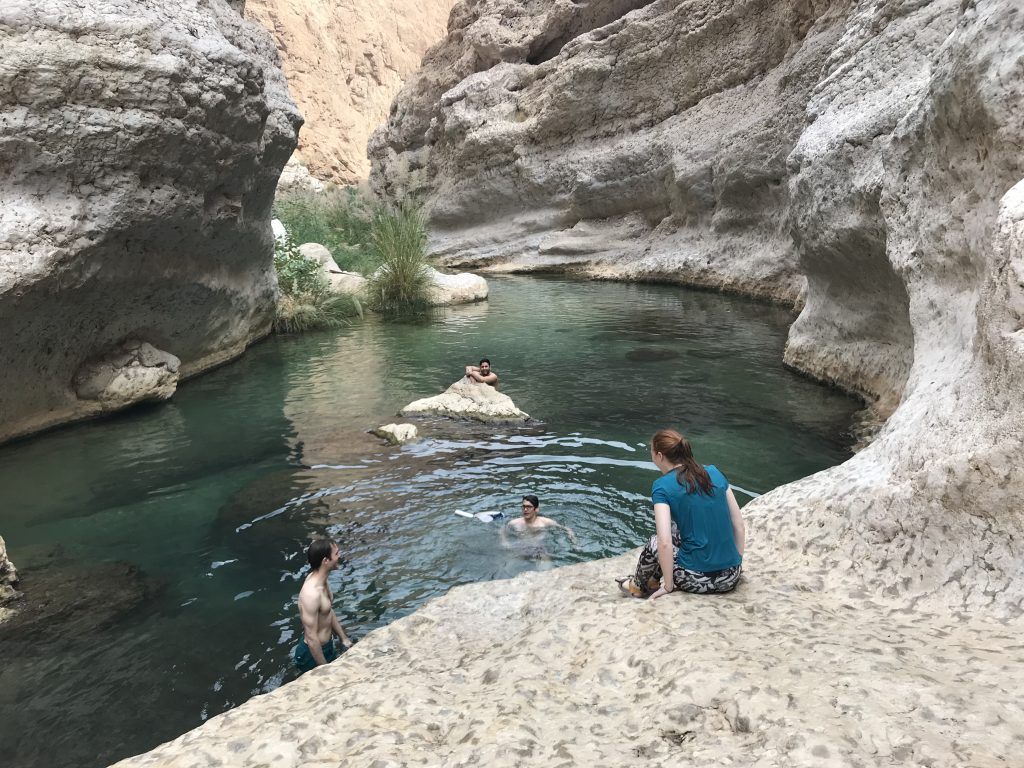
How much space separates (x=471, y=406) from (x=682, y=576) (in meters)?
5.22

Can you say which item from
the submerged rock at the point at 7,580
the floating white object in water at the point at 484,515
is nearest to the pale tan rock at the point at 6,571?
the submerged rock at the point at 7,580

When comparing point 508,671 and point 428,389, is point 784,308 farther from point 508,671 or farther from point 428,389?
point 508,671

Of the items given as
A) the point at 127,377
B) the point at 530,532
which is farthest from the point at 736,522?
the point at 127,377

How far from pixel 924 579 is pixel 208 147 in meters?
8.55

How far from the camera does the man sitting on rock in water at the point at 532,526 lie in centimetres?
554

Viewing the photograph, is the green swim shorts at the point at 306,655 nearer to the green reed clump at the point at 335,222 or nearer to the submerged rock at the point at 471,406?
the submerged rock at the point at 471,406

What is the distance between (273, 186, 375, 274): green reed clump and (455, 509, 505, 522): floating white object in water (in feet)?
37.1

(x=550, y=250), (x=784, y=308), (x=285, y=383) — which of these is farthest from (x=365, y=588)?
(x=550, y=250)

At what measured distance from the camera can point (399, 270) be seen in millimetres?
16250

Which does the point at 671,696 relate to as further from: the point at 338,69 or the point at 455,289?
the point at 338,69

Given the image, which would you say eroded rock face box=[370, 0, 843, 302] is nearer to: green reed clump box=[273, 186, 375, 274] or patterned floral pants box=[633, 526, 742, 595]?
green reed clump box=[273, 186, 375, 274]

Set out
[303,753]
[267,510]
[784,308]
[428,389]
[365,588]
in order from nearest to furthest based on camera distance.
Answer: [303,753] → [365,588] → [267,510] → [428,389] → [784,308]

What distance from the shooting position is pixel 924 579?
330cm

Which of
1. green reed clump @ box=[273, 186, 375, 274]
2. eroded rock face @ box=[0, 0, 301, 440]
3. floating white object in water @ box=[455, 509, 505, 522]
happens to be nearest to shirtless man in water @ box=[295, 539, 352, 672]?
floating white object in water @ box=[455, 509, 505, 522]
